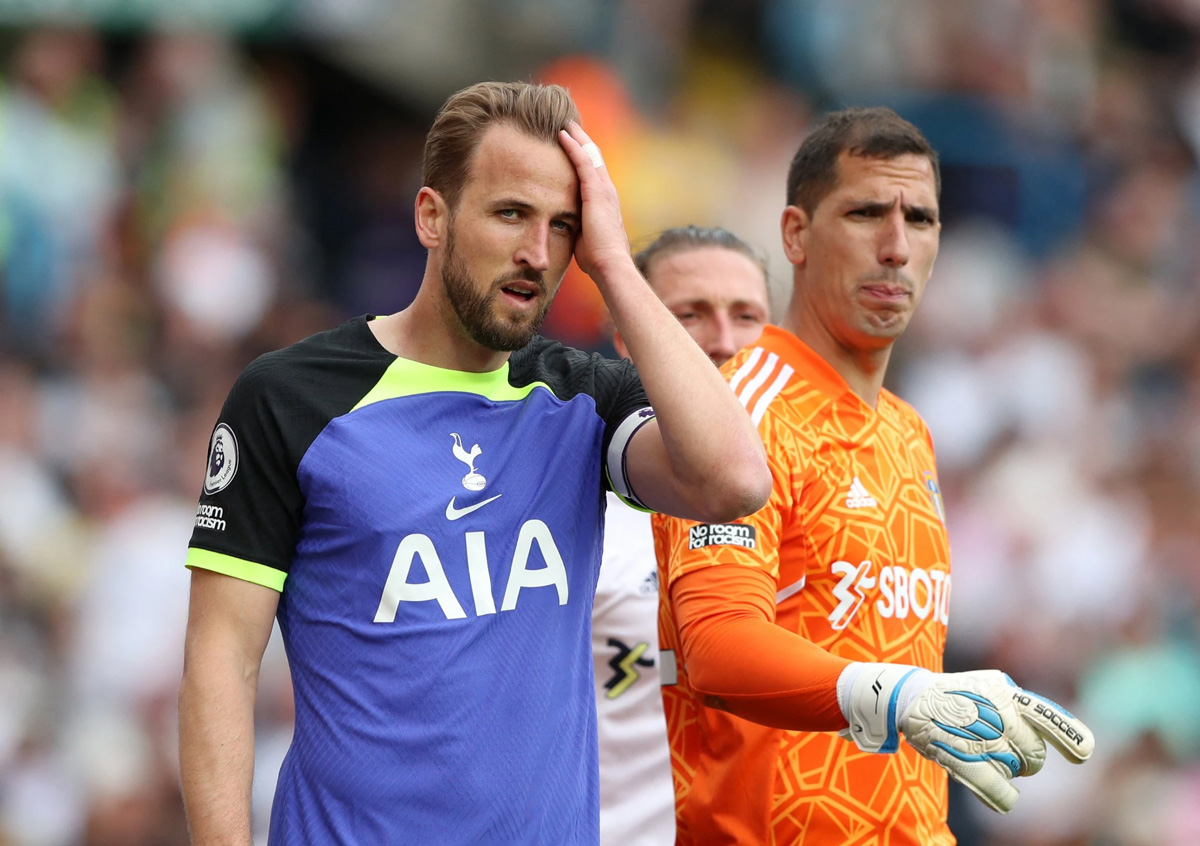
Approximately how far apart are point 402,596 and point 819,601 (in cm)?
109

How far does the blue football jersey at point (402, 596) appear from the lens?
3.07 meters

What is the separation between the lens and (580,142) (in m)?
3.37

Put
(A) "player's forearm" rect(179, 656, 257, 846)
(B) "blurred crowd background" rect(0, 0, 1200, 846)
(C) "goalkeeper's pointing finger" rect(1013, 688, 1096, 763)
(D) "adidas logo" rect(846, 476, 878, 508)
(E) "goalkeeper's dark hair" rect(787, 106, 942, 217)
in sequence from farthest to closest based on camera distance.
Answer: (B) "blurred crowd background" rect(0, 0, 1200, 846) < (E) "goalkeeper's dark hair" rect(787, 106, 942, 217) < (D) "adidas logo" rect(846, 476, 878, 508) < (C) "goalkeeper's pointing finger" rect(1013, 688, 1096, 763) < (A) "player's forearm" rect(179, 656, 257, 846)

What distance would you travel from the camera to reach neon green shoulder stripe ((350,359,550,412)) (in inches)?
129

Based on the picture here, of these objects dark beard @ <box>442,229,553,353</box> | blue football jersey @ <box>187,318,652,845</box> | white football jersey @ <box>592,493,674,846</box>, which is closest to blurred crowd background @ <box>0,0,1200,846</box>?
white football jersey @ <box>592,493,674,846</box>

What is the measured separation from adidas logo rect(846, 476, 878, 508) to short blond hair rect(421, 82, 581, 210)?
113 cm

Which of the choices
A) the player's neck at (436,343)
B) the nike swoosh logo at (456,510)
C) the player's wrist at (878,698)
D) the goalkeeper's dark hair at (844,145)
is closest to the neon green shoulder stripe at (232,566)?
the nike swoosh logo at (456,510)

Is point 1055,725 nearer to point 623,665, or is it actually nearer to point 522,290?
point 522,290

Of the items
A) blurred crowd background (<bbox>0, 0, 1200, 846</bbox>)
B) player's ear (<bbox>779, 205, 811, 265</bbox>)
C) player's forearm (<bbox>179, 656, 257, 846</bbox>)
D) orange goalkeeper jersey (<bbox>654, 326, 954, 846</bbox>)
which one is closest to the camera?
player's forearm (<bbox>179, 656, 257, 846</bbox>)

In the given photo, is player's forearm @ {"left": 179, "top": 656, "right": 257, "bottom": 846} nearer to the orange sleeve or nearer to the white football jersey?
the orange sleeve

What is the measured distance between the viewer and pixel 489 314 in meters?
3.24

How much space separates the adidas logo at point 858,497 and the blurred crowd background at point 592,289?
2529 mm

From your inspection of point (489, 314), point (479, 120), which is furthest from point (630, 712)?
point (479, 120)

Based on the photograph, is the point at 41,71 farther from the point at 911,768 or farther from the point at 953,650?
the point at 911,768
